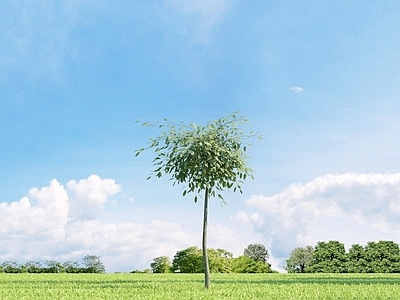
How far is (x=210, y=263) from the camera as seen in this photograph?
42531 mm

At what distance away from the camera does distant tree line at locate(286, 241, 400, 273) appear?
130ft

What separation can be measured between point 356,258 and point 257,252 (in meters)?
11.3

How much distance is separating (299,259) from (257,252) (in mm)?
4716

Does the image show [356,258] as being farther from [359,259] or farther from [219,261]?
[219,261]

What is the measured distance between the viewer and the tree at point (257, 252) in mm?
48219

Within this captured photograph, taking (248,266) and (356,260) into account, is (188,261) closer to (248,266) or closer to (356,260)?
(248,266)

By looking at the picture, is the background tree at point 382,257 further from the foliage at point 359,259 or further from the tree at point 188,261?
the tree at point 188,261

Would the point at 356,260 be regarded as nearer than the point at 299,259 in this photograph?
Yes

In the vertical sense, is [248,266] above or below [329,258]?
below

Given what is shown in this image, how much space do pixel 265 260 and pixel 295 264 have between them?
3.40 m

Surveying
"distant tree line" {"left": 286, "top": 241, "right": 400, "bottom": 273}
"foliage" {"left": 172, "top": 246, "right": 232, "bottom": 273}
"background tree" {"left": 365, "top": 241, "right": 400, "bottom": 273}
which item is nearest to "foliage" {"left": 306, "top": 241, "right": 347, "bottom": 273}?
"distant tree line" {"left": 286, "top": 241, "right": 400, "bottom": 273}

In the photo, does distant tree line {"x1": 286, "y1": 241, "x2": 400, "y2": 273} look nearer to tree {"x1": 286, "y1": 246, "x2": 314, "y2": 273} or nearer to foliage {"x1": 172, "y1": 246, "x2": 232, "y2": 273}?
tree {"x1": 286, "y1": 246, "x2": 314, "y2": 273}

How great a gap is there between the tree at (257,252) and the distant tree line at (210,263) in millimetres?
4549

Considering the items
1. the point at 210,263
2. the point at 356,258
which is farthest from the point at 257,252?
the point at 356,258
